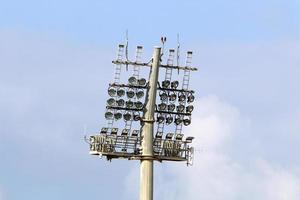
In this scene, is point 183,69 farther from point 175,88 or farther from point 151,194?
point 151,194

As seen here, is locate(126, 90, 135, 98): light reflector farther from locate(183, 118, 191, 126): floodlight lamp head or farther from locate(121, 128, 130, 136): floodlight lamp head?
locate(183, 118, 191, 126): floodlight lamp head

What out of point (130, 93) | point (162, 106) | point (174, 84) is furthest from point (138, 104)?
point (174, 84)

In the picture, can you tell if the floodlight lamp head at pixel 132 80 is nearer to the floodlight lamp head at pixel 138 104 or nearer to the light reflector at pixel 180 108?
the floodlight lamp head at pixel 138 104

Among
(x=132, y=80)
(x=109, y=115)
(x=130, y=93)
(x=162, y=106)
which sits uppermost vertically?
(x=132, y=80)

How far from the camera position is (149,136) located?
126 meters

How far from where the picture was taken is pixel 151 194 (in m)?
125

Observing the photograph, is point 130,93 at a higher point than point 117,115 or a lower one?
higher

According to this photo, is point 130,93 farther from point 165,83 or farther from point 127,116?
point 165,83

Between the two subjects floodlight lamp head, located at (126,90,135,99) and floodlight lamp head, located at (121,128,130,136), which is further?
floodlight lamp head, located at (121,128,130,136)

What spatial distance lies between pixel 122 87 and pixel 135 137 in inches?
160

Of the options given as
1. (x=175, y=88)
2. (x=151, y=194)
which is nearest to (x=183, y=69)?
(x=175, y=88)

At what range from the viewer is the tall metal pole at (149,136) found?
125 m

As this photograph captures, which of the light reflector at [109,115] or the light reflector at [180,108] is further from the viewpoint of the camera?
the light reflector at [180,108]

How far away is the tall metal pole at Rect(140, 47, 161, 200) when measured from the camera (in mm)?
124625
